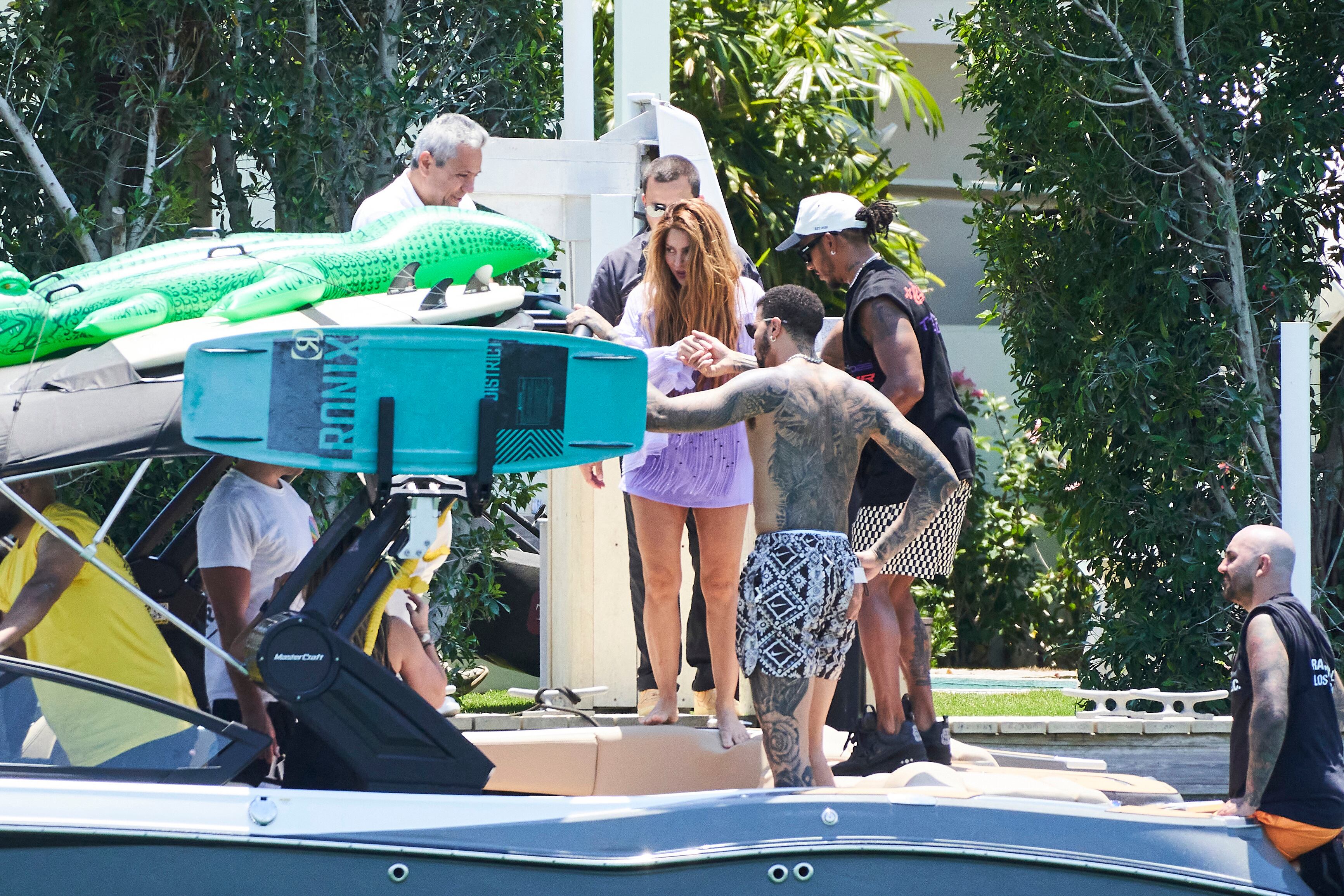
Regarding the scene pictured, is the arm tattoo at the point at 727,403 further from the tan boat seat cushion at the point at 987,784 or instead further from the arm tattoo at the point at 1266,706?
the arm tattoo at the point at 1266,706

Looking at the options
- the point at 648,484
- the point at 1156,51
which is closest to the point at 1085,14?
the point at 1156,51

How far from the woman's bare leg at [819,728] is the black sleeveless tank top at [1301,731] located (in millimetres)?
1029

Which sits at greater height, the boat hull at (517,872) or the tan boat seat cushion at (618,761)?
the boat hull at (517,872)

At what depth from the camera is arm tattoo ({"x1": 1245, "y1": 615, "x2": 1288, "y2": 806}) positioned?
3658mm

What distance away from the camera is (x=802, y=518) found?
3.97 meters

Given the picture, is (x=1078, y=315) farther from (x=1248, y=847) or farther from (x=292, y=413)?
(x=292, y=413)

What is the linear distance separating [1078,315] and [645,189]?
3175 mm

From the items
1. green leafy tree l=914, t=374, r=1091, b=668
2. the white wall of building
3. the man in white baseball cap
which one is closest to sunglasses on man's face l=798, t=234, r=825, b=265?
the man in white baseball cap

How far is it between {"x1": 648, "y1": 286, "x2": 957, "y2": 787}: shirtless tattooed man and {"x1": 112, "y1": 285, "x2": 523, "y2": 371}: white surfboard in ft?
1.85

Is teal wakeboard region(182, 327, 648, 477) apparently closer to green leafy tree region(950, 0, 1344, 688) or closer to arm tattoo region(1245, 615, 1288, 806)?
arm tattoo region(1245, 615, 1288, 806)

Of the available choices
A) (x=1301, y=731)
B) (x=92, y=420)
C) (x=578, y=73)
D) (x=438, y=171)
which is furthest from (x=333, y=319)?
(x=578, y=73)

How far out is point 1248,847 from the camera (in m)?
3.58

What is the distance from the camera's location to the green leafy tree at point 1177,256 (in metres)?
6.86

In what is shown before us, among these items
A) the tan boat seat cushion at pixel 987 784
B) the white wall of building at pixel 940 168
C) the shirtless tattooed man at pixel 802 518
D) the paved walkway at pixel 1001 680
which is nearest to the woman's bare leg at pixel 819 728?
the shirtless tattooed man at pixel 802 518
